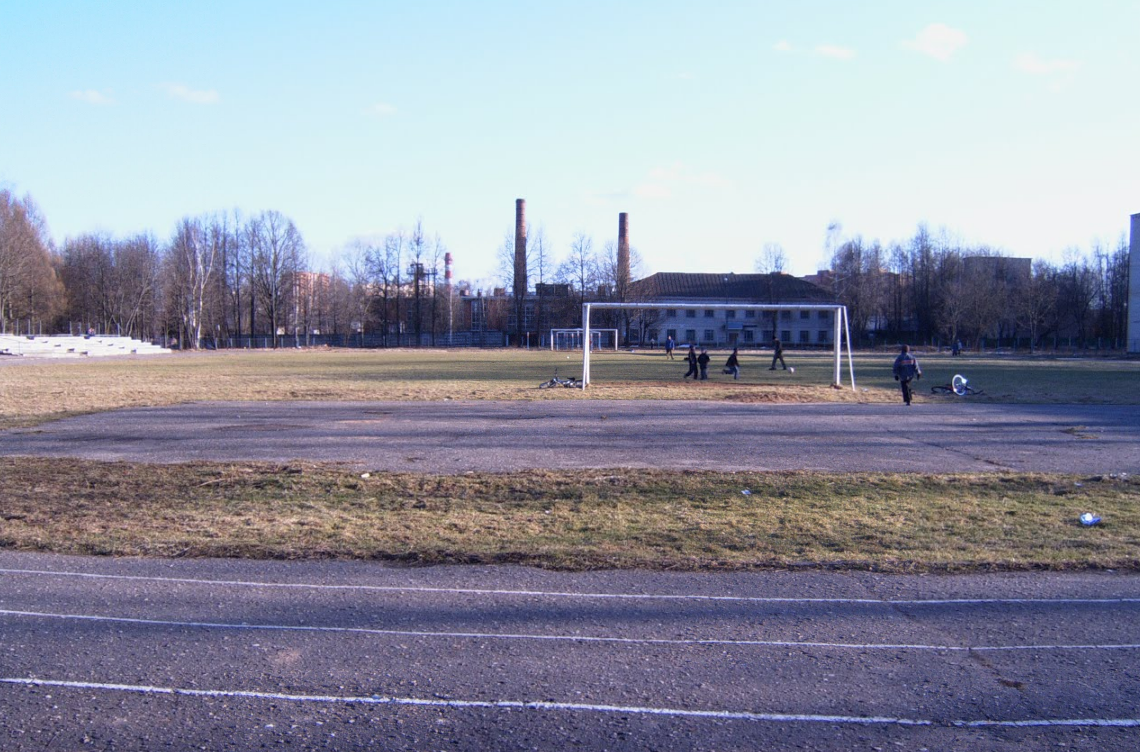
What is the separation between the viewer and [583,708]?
15.1 feet


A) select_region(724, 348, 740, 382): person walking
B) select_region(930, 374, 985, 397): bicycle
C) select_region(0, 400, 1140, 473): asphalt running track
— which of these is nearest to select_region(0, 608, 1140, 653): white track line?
select_region(0, 400, 1140, 473): asphalt running track

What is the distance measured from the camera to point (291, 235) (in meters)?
101

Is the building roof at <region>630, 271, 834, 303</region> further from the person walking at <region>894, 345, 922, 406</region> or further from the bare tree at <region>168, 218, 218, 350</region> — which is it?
the person walking at <region>894, 345, 922, 406</region>

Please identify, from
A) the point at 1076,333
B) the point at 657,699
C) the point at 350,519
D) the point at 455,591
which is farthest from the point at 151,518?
the point at 1076,333

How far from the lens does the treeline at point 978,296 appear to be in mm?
90562

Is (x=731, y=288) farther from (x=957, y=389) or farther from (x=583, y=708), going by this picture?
(x=583, y=708)

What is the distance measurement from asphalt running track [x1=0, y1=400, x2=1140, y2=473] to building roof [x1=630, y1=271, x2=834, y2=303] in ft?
250

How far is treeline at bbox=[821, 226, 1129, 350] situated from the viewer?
90.6m

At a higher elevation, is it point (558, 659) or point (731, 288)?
point (731, 288)

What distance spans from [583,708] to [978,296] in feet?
308

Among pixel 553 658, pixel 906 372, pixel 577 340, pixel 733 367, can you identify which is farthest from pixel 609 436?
pixel 577 340

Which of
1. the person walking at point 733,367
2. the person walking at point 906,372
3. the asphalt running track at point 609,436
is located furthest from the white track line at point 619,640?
the person walking at point 733,367

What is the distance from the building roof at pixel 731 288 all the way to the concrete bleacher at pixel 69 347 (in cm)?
5116

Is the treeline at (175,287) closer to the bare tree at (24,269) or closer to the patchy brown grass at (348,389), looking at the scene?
the bare tree at (24,269)
